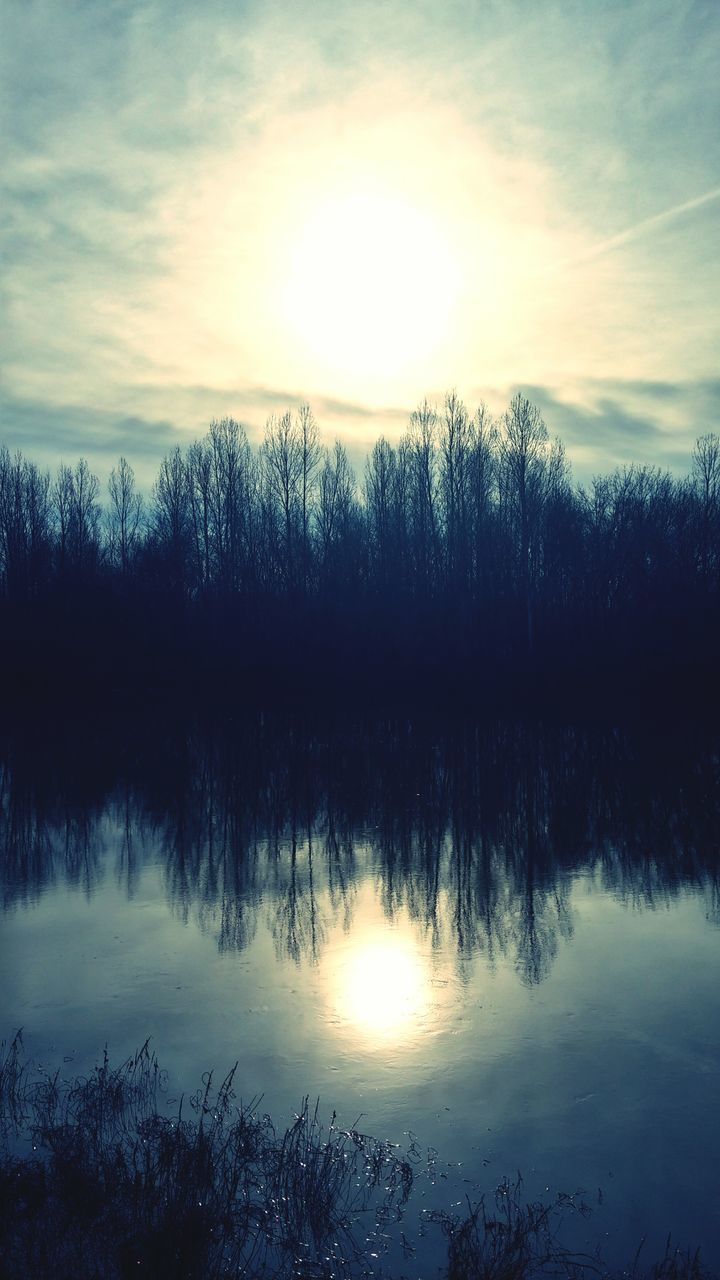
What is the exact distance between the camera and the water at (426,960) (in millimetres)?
5840

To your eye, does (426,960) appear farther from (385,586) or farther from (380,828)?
(385,586)

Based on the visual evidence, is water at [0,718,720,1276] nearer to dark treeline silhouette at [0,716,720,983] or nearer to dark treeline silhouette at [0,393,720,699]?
dark treeline silhouette at [0,716,720,983]

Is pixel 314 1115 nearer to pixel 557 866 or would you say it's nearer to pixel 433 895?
pixel 433 895

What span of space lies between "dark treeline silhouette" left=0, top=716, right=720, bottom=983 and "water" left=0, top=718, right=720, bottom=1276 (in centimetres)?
7

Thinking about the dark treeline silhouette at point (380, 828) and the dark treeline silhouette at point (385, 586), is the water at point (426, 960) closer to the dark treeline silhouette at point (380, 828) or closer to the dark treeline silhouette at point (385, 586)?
the dark treeline silhouette at point (380, 828)

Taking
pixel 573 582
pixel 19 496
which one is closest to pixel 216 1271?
pixel 573 582

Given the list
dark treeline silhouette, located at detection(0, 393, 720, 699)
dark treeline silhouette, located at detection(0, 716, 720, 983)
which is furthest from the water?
dark treeline silhouette, located at detection(0, 393, 720, 699)

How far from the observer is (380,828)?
1530cm

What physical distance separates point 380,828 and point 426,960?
240 inches

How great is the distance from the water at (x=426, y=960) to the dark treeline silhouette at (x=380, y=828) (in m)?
0.07

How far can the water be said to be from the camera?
5.84 meters

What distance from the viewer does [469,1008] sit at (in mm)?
7953

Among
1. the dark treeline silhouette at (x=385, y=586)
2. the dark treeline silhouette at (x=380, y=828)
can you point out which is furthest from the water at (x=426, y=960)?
the dark treeline silhouette at (x=385, y=586)

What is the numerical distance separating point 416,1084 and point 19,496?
56.7 meters
